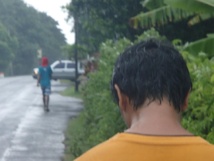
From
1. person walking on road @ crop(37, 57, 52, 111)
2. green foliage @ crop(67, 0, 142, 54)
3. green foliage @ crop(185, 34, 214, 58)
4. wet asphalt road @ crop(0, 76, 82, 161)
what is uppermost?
green foliage @ crop(67, 0, 142, 54)

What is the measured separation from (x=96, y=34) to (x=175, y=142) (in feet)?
71.6

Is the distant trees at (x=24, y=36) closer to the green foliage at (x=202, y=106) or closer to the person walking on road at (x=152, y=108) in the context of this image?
the green foliage at (x=202, y=106)

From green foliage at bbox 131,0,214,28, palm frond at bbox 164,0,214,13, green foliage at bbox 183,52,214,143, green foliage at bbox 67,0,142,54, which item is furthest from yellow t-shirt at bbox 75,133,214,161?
green foliage at bbox 67,0,142,54

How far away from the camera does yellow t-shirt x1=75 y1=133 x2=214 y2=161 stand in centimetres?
259

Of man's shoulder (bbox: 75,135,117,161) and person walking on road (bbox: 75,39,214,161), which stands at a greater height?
person walking on road (bbox: 75,39,214,161)

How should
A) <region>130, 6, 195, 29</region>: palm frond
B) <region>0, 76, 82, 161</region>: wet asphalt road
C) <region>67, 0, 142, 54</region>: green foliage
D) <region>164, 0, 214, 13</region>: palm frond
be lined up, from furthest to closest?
<region>67, 0, 142, 54</region>: green foliage, <region>0, 76, 82, 161</region>: wet asphalt road, <region>130, 6, 195, 29</region>: palm frond, <region>164, 0, 214, 13</region>: palm frond

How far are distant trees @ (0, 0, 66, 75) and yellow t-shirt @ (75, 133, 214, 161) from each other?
100452 mm

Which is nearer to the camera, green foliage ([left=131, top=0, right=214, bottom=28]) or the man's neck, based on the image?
the man's neck

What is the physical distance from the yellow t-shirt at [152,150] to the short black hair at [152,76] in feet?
0.52

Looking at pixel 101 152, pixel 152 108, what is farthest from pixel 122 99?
pixel 101 152

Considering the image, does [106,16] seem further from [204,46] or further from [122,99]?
[122,99]

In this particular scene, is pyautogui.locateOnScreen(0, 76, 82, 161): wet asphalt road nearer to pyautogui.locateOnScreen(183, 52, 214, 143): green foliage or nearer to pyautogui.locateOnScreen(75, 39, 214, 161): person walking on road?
pyautogui.locateOnScreen(183, 52, 214, 143): green foliage

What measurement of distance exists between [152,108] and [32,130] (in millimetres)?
14426

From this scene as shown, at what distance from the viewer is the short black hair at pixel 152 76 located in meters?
2.71
